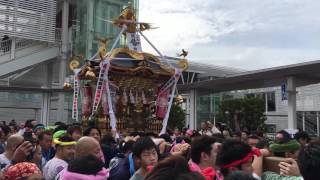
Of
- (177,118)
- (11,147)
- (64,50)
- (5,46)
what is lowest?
(177,118)

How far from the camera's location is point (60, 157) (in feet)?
17.0

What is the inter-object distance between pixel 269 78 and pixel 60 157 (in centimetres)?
1193

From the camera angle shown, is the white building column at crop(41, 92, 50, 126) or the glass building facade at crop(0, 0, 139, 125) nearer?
the white building column at crop(41, 92, 50, 126)

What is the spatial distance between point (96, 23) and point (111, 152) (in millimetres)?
23400

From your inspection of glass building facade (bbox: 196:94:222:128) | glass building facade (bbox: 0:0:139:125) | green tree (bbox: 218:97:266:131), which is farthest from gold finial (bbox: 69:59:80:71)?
glass building facade (bbox: 196:94:222:128)

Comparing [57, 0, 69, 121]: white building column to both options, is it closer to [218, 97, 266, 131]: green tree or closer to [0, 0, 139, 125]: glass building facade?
[0, 0, 139, 125]: glass building facade

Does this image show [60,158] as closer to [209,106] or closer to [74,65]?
[74,65]

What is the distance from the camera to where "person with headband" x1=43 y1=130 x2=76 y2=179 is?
192 inches

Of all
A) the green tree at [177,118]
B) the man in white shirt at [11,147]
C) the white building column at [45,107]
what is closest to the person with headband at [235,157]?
the man in white shirt at [11,147]

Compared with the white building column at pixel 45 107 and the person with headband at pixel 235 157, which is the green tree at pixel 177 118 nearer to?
the white building column at pixel 45 107

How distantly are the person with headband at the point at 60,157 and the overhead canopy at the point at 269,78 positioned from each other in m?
9.70

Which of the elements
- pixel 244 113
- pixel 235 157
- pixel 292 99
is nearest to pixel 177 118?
pixel 244 113

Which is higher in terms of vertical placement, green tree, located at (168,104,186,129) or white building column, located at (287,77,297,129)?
white building column, located at (287,77,297,129)

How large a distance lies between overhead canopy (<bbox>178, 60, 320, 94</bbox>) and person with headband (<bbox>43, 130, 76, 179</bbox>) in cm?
970
